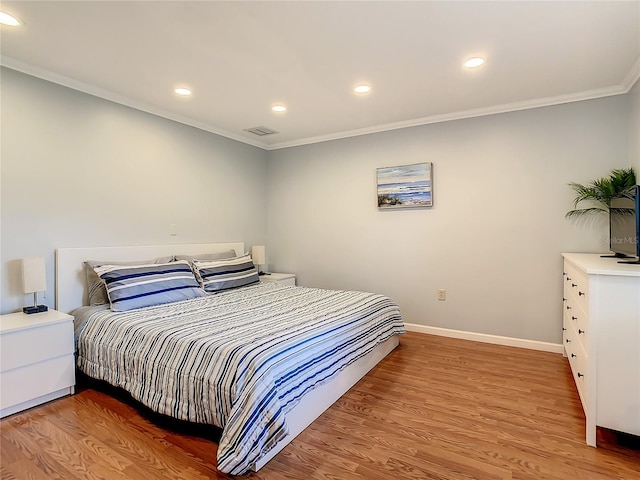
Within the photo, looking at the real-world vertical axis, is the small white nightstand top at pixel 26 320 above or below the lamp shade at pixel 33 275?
below

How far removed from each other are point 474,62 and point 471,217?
1635 millimetres

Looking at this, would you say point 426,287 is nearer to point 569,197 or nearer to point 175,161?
point 569,197

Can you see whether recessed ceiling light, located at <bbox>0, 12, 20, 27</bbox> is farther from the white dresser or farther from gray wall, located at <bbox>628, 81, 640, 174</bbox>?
gray wall, located at <bbox>628, 81, 640, 174</bbox>

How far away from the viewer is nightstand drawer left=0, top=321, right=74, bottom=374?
2197 millimetres

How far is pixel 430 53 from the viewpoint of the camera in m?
2.47

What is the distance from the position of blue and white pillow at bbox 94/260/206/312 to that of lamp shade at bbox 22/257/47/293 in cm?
38

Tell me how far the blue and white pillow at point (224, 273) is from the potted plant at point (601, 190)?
330 centimetres

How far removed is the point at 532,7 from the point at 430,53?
65cm

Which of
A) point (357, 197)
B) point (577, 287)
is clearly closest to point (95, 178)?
point (357, 197)

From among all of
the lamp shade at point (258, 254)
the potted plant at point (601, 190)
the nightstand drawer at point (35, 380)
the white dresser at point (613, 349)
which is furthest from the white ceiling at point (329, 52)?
the nightstand drawer at point (35, 380)

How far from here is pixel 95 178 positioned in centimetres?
314

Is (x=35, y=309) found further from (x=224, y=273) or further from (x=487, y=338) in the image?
(x=487, y=338)

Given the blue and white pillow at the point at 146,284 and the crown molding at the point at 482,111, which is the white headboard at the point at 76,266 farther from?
the crown molding at the point at 482,111

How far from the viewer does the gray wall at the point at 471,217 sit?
10.8ft
